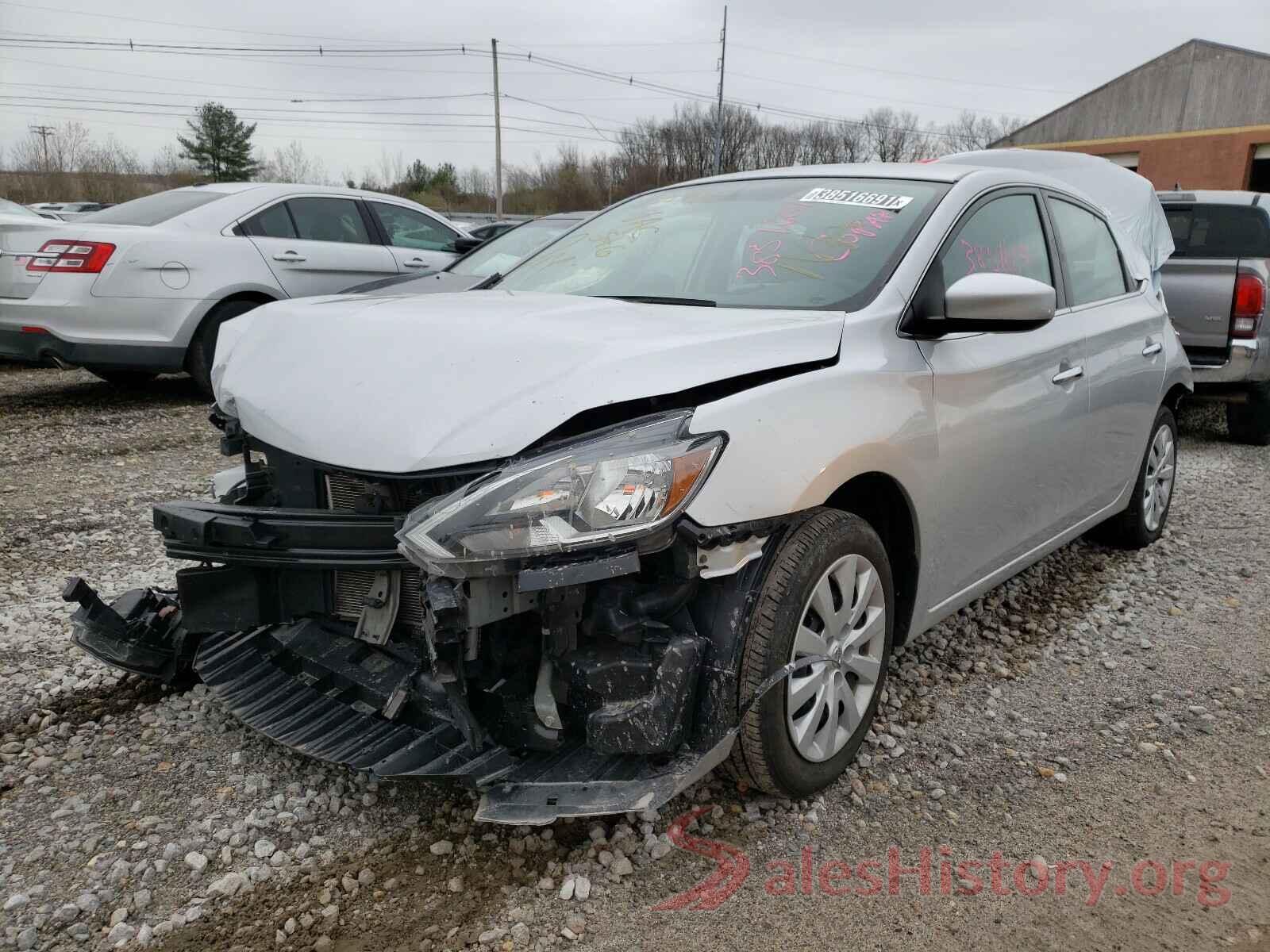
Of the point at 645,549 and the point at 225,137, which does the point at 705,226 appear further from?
the point at 225,137

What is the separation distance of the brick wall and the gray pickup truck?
1991cm

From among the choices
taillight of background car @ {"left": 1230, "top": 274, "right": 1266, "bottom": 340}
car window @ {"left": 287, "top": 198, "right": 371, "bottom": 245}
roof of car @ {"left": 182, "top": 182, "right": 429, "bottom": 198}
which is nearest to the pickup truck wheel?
taillight of background car @ {"left": 1230, "top": 274, "right": 1266, "bottom": 340}

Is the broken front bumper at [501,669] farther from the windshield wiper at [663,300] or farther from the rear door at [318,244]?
the rear door at [318,244]

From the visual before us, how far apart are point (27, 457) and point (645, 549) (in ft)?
17.1

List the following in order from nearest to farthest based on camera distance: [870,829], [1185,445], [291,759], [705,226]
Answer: [870,829], [291,759], [705,226], [1185,445]

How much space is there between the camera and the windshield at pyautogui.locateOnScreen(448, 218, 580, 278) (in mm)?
7344

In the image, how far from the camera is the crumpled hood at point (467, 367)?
216cm

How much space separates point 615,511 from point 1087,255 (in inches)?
114

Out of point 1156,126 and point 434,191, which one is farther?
point 434,191

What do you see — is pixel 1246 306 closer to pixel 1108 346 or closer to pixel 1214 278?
pixel 1214 278

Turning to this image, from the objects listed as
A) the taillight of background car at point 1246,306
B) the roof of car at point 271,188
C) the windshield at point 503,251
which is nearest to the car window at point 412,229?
the roof of car at point 271,188

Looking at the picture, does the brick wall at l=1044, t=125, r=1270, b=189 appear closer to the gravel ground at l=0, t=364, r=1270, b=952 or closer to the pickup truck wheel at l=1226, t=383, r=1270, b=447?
the pickup truck wheel at l=1226, t=383, r=1270, b=447

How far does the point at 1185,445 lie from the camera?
729cm

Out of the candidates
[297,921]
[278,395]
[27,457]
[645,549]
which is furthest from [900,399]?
[27,457]
